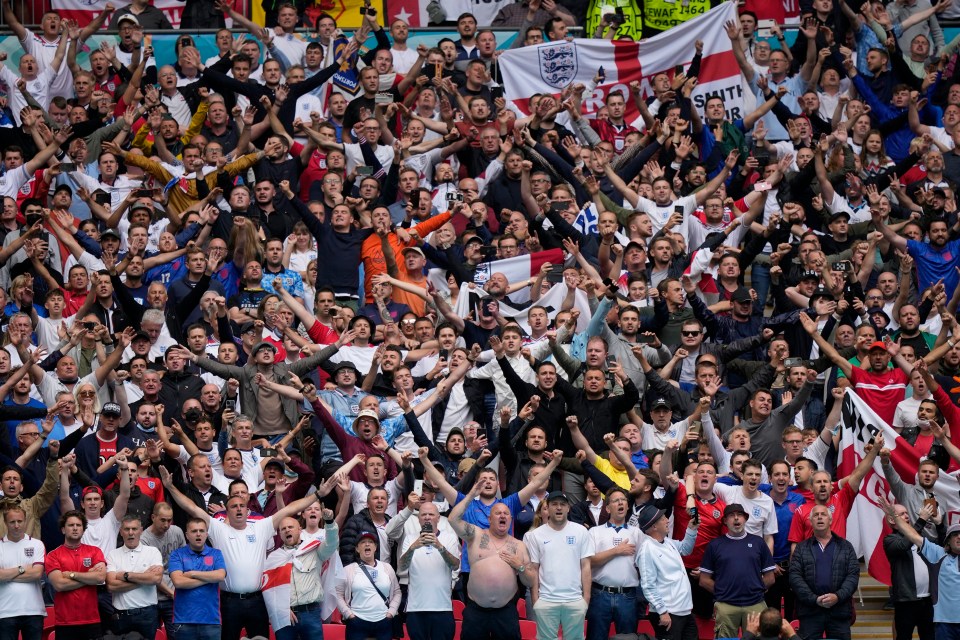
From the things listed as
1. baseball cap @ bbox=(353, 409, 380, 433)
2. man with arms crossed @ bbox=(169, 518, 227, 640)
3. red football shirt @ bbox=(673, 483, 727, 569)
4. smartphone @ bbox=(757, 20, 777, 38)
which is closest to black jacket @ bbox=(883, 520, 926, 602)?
red football shirt @ bbox=(673, 483, 727, 569)

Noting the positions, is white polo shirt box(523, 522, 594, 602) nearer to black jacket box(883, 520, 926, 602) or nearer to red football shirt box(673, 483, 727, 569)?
red football shirt box(673, 483, 727, 569)

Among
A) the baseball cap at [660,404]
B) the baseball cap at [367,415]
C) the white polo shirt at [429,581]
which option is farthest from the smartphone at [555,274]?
the white polo shirt at [429,581]

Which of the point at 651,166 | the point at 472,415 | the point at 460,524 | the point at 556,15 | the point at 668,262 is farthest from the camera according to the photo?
the point at 556,15

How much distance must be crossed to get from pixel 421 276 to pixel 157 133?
12.7 feet

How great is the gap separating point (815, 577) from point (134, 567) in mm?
5603

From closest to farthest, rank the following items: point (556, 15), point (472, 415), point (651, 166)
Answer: point (472, 415)
point (651, 166)
point (556, 15)

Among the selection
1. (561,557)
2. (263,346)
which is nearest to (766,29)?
(263,346)

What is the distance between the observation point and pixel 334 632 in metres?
15.3

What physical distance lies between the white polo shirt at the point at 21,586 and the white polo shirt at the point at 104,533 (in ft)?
1.34

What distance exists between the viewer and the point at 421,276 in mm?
19531

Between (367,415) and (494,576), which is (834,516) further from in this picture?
(367,415)

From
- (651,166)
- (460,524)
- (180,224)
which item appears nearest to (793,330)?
(651,166)

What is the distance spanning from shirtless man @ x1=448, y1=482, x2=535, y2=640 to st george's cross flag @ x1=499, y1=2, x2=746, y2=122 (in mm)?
8923

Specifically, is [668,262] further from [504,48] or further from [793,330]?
[504,48]
